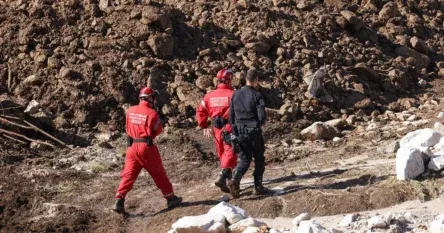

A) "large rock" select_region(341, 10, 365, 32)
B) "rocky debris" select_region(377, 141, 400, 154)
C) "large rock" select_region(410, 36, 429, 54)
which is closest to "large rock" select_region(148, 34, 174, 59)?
"large rock" select_region(341, 10, 365, 32)

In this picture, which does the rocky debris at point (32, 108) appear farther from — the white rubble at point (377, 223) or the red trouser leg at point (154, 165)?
the white rubble at point (377, 223)

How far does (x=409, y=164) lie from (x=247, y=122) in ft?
6.26

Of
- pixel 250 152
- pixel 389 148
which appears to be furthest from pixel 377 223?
pixel 389 148

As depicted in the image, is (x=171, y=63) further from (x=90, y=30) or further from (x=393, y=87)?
(x=393, y=87)

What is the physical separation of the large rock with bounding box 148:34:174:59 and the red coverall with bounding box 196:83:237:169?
4272mm

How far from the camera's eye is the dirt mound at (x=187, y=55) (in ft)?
40.7

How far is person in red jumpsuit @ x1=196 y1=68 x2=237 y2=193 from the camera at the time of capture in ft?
29.1

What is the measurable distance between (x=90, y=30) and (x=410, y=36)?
22.5 ft

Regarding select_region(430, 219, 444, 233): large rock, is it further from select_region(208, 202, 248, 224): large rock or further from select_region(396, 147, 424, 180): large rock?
select_region(208, 202, 248, 224): large rock

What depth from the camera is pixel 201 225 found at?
7359 millimetres

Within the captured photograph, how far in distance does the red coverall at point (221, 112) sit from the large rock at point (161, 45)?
4272mm

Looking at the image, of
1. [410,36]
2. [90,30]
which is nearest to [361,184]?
[90,30]

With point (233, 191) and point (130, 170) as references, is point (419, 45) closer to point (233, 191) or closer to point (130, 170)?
point (233, 191)

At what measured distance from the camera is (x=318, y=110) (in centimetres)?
1300
